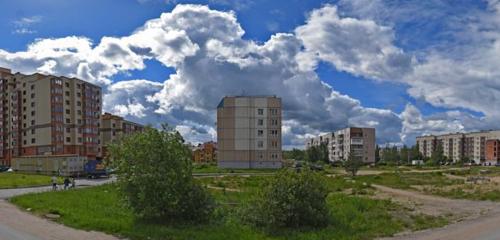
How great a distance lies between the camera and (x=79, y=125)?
104 meters

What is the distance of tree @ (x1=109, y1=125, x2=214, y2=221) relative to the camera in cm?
1727

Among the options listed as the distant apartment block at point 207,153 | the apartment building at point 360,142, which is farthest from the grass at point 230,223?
the distant apartment block at point 207,153

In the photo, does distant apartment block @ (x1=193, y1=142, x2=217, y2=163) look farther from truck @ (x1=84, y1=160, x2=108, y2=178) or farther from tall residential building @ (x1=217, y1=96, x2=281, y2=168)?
truck @ (x1=84, y1=160, x2=108, y2=178)

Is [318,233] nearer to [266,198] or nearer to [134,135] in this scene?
[266,198]

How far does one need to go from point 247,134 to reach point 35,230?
246 feet

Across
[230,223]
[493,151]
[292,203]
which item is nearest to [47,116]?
[230,223]

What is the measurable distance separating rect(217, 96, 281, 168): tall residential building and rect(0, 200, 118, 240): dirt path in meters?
70.7

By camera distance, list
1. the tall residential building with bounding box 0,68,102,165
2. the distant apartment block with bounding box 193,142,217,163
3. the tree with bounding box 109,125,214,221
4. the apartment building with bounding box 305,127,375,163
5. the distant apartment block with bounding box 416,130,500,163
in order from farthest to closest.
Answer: the distant apartment block with bounding box 193,142,217,163 → the distant apartment block with bounding box 416,130,500,163 → the apartment building with bounding box 305,127,375,163 → the tall residential building with bounding box 0,68,102,165 → the tree with bounding box 109,125,214,221

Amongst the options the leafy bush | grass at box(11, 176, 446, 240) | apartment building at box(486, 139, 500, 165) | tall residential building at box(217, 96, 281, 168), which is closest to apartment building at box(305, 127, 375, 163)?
apartment building at box(486, 139, 500, 165)

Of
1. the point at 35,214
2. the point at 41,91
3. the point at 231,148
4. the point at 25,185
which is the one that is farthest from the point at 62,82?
the point at 35,214

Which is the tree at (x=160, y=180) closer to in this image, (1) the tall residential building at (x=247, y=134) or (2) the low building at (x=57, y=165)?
(2) the low building at (x=57, y=165)

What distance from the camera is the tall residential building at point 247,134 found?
9150 centimetres

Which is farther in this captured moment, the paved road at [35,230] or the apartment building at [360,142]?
the apartment building at [360,142]

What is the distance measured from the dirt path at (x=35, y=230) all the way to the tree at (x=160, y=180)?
2.28 m
